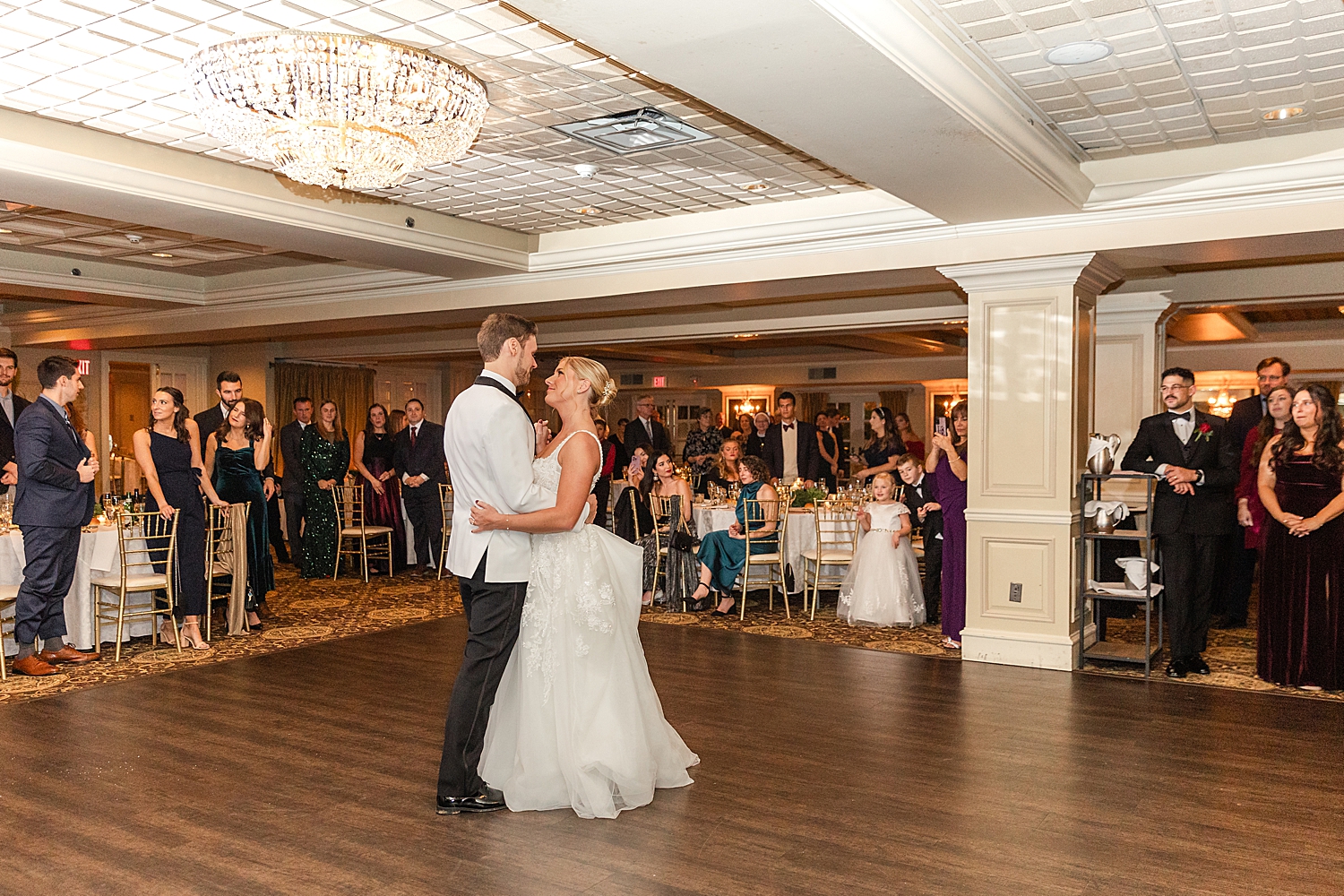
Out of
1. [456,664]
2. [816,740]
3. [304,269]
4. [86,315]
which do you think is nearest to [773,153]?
[816,740]

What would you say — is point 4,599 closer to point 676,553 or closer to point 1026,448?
point 676,553

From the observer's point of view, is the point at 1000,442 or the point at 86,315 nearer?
the point at 1000,442

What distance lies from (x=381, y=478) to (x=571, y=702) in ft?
23.5

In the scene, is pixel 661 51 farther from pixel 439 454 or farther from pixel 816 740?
pixel 439 454

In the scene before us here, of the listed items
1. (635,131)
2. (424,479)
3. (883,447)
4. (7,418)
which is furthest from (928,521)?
(7,418)

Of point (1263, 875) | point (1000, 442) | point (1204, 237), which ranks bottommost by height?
point (1263, 875)

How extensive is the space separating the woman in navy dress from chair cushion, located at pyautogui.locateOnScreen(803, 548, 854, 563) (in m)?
4.34

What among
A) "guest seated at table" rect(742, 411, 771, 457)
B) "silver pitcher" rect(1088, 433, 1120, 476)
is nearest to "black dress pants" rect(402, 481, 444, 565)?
Answer: "guest seated at table" rect(742, 411, 771, 457)

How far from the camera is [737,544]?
313 inches

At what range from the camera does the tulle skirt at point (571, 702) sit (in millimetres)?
3645

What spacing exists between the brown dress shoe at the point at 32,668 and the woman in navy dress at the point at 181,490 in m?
0.83

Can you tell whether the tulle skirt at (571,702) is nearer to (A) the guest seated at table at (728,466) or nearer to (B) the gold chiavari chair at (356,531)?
(A) the guest seated at table at (728,466)

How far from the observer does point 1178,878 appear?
314 cm

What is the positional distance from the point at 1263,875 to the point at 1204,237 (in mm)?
3487
